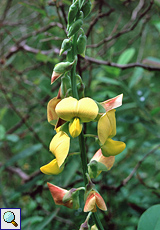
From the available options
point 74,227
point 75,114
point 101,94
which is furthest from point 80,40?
point 74,227

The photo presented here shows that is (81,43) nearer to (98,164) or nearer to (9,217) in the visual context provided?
(98,164)

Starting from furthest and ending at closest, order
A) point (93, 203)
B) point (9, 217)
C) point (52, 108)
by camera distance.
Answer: point (9, 217) → point (52, 108) → point (93, 203)

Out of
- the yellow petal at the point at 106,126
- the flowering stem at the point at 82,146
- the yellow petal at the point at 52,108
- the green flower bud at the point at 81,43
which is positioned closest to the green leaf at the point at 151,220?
the flowering stem at the point at 82,146

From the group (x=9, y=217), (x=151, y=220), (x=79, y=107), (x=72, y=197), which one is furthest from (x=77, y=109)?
(x=9, y=217)

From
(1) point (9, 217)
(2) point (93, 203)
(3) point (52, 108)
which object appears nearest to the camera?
(2) point (93, 203)

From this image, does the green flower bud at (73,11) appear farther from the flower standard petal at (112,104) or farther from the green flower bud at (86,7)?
the flower standard petal at (112,104)

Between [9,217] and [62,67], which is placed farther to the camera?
[9,217]

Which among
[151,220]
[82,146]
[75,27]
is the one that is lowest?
[151,220]
